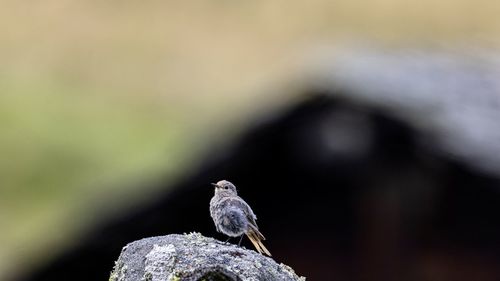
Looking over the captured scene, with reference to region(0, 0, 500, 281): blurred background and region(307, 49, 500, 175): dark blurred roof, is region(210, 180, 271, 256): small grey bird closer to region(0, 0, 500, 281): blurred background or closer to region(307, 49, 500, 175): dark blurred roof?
region(0, 0, 500, 281): blurred background

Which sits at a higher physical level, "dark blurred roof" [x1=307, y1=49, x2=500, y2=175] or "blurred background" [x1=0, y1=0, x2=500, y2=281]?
"dark blurred roof" [x1=307, y1=49, x2=500, y2=175]

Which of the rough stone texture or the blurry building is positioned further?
the blurry building

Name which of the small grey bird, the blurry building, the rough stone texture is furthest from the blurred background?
the rough stone texture

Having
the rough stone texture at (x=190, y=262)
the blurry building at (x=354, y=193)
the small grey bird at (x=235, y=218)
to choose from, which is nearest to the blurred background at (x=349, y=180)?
the blurry building at (x=354, y=193)

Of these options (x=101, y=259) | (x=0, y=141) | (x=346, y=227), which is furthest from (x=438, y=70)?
(x=0, y=141)

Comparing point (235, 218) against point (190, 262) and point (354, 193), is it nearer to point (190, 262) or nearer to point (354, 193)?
point (354, 193)

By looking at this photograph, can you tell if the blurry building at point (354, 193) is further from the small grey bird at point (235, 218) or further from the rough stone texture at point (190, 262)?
the rough stone texture at point (190, 262)

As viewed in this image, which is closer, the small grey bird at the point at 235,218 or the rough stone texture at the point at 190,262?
the rough stone texture at the point at 190,262
